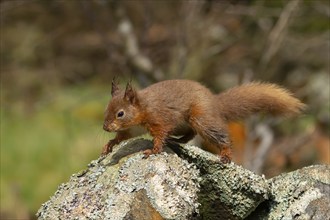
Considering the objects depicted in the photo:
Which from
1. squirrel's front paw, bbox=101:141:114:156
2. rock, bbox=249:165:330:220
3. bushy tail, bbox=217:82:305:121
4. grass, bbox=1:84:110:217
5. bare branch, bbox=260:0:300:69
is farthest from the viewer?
grass, bbox=1:84:110:217

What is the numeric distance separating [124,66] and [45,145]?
7.05 ft

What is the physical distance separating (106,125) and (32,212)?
3476 mm

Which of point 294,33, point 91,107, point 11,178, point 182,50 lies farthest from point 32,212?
point 294,33

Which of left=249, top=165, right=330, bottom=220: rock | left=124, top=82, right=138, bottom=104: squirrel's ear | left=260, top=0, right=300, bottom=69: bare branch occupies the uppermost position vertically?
left=260, top=0, right=300, bottom=69: bare branch

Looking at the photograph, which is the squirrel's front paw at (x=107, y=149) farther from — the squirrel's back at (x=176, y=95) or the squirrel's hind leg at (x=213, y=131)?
the squirrel's hind leg at (x=213, y=131)

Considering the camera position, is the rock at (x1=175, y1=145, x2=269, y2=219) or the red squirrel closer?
the rock at (x1=175, y1=145, x2=269, y2=219)

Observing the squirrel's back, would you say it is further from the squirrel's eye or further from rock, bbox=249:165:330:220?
rock, bbox=249:165:330:220

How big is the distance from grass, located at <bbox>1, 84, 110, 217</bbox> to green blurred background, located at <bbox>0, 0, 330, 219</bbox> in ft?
0.05

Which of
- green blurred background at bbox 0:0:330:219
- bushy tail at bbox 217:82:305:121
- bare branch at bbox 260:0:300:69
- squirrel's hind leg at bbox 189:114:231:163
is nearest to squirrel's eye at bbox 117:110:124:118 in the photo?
squirrel's hind leg at bbox 189:114:231:163

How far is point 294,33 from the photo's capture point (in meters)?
9.11

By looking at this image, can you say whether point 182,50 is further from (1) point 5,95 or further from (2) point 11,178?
(1) point 5,95

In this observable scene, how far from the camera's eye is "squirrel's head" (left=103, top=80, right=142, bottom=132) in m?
3.70

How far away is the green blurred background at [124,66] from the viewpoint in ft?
23.2

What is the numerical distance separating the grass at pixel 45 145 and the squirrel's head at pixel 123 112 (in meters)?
2.65
